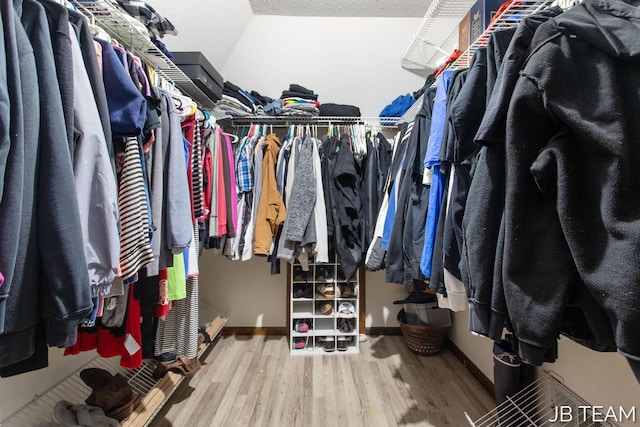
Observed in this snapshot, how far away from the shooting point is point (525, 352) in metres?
0.55

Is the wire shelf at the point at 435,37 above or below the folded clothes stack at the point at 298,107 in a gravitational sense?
above

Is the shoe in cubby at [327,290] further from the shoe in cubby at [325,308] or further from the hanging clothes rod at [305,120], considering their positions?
the hanging clothes rod at [305,120]

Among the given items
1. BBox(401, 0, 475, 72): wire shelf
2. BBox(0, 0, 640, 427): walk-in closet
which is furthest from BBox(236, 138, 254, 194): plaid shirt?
BBox(401, 0, 475, 72): wire shelf

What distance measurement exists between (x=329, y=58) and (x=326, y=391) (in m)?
2.36

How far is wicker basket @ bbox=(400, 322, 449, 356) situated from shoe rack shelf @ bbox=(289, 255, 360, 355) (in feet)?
1.31

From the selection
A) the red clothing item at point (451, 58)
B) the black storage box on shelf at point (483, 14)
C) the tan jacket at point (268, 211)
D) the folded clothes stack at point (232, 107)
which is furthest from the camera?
the folded clothes stack at point (232, 107)

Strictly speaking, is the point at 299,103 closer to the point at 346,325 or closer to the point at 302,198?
the point at 302,198

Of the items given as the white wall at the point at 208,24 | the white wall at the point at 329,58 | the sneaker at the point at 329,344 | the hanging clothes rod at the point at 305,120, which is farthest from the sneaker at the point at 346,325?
the white wall at the point at 208,24

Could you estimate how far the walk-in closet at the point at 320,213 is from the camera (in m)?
0.48

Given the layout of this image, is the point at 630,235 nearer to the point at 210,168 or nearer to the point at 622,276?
the point at 622,276

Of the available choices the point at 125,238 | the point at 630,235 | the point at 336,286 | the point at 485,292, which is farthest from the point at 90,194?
the point at 336,286

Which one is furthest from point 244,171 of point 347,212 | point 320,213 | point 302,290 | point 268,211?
Result: point 302,290

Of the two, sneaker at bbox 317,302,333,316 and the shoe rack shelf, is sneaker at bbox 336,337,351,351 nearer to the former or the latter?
the shoe rack shelf

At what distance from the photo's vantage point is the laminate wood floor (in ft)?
4.63
